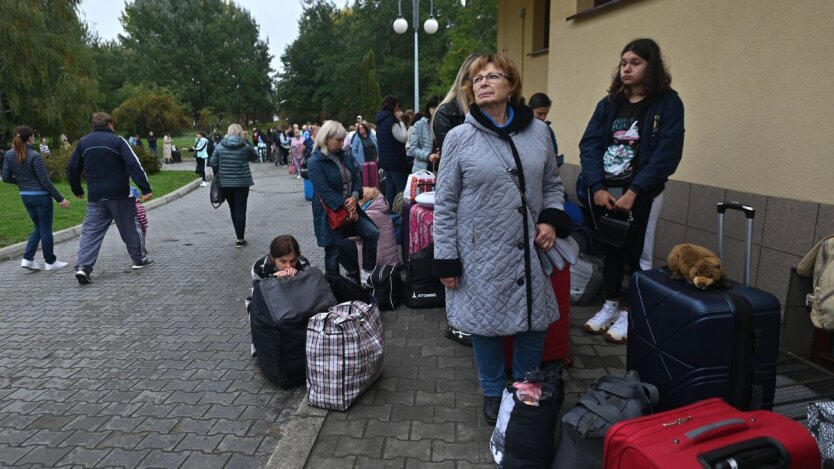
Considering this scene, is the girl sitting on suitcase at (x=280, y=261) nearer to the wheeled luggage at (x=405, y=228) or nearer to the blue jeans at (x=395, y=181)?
the wheeled luggage at (x=405, y=228)

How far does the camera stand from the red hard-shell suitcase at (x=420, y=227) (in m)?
4.80

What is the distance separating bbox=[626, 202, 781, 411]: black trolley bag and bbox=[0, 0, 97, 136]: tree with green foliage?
22892 mm

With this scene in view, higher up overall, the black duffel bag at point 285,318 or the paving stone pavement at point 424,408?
the black duffel bag at point 285,318

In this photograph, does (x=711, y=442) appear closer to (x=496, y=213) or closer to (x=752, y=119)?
(x=496, y=213)

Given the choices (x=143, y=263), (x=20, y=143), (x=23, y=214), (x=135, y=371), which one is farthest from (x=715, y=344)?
(x=23, y=214)

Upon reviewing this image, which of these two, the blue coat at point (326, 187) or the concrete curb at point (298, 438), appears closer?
the concrete curb at point (298, 438)

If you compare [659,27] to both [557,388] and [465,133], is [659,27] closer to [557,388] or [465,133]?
[465,133]

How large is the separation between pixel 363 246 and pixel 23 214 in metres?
9.86

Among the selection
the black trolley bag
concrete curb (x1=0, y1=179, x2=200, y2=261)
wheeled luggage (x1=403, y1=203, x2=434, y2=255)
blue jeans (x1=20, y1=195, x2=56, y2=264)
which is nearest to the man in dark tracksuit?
blue jeans (x1=20, y1=195, x2=56, y2=264)

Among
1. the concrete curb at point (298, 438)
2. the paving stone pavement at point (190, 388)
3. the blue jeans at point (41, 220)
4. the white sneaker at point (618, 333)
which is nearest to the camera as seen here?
the concrete curb at point (298, 438)

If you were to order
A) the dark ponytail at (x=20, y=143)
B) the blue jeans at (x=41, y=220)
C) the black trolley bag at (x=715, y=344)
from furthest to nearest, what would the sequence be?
the blue jeans at (x=41, y=220) → the dark ponytail at (x=20, y=143) → the black trolley bag at (x=715, y=344)

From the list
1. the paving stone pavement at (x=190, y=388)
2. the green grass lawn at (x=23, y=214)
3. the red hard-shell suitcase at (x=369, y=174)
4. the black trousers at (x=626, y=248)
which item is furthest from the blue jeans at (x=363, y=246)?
the green grass lawn at (x=23, y=214)

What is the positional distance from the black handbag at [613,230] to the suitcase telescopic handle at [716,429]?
1742mm

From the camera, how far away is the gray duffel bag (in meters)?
2.20
